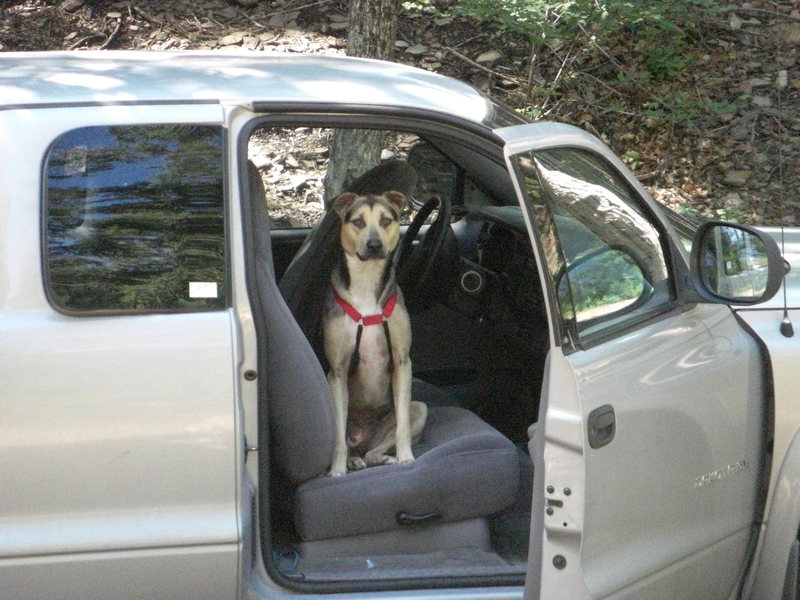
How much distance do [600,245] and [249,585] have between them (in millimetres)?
1463

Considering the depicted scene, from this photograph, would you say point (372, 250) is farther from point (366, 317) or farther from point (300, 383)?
point (300, 383)

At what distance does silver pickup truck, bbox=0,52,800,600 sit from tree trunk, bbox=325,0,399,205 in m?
3.10

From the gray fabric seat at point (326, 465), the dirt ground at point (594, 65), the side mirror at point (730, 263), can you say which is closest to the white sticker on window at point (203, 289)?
the gray fabric seat at point (326, 465)

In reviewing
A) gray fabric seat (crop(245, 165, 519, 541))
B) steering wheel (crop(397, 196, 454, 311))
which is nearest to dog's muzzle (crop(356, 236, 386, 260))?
steering wheel (crop(397, 196, 454, 311))

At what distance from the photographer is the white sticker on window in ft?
9.04

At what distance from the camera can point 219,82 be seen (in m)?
2.95

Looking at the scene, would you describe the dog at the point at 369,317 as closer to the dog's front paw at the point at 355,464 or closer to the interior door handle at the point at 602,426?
the dog's front paw at the point at 355,464

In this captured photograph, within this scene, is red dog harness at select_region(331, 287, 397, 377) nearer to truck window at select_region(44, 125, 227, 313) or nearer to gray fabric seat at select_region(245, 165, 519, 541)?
gray fabric seat at select_region(245, 165, 519, 541)

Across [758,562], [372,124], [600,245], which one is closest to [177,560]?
[372,124]

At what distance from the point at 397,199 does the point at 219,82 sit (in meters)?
1.34

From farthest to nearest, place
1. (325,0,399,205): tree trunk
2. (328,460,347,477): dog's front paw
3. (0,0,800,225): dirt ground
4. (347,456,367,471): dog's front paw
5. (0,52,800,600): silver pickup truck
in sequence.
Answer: (0,0,800,225): dirt ground → (325,0,399,205): tree trunk → (347,456,367,471): dog's front paw → (328,460,347,477): dog's front paw → (0,52,800,600): silver pickup truck

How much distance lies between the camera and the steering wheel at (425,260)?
4.30 m

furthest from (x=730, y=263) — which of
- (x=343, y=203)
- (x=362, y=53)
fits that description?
(x=362, y=53)

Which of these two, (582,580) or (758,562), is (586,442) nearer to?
(582,580)
